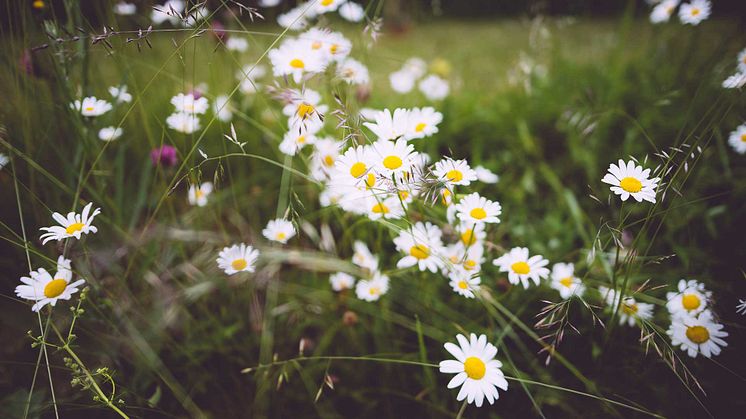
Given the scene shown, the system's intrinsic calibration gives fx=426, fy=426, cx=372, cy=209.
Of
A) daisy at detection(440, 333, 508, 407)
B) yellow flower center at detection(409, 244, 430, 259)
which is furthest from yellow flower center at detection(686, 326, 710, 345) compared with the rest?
yellow flower center at detection(409, 244, 430, 259)

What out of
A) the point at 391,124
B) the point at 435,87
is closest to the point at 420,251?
the point at 391,124

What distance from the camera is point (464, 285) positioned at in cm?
77

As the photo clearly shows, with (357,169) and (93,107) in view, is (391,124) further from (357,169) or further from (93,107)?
(93,107)

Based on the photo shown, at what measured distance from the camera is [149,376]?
0.87m

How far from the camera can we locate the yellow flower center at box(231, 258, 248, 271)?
0.79 m

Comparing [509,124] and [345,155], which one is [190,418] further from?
[509,124]

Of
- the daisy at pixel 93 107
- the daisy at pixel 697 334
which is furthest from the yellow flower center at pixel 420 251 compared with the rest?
the daisy at pixel 93 107

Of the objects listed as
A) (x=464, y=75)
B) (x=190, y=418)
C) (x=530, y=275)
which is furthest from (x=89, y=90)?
(x=464, y=75)

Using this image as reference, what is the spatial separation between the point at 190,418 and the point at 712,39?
2.49 meters

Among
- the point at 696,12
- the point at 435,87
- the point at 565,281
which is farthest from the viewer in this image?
the point at 435,87

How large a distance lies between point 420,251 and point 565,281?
31 centimetres

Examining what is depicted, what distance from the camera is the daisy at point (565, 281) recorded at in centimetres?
83

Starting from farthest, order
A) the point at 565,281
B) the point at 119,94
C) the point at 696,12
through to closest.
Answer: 1. the point at 696,12
2. the point at 119,94
3. the point at 565,281

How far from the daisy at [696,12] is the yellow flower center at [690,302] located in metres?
0.72
